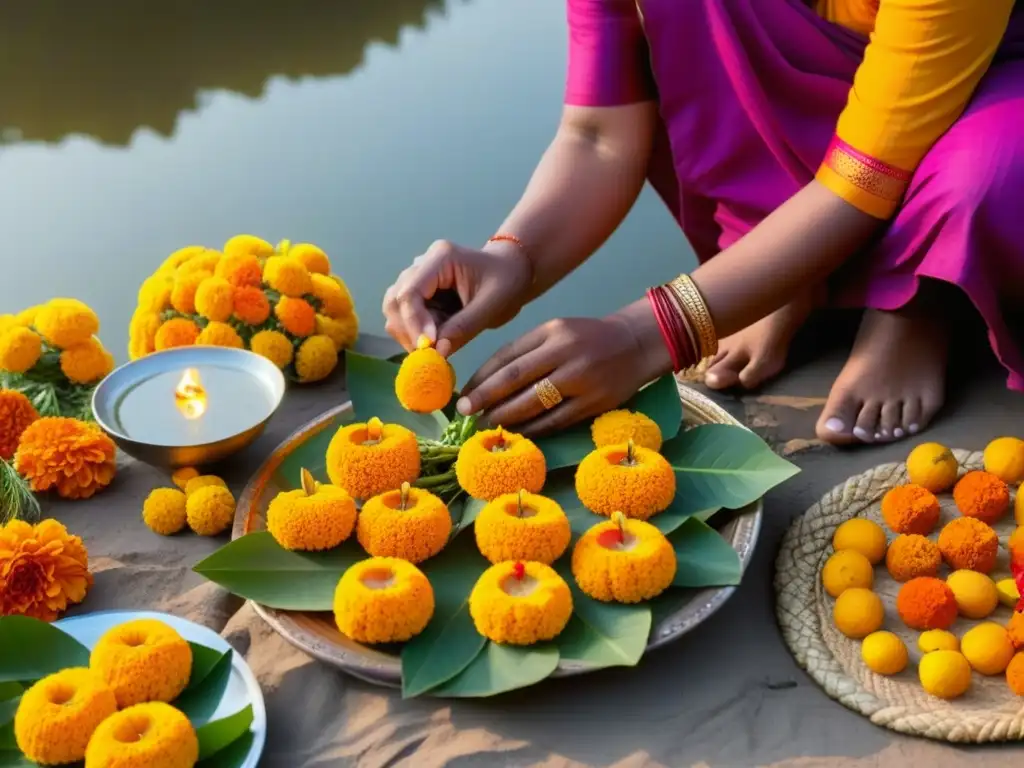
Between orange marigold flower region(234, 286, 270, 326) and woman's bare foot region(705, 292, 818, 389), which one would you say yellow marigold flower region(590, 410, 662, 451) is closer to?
woman's bare foot region(705, 292, 818, 389)

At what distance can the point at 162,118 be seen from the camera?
3.98 meters

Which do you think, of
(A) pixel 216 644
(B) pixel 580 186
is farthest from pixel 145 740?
(B) pixel 580 186

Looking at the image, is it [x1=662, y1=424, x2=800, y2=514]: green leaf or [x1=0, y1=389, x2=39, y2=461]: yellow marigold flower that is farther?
[x1=0, y1=389, x2=39, y2=461]: yellow marigold flower

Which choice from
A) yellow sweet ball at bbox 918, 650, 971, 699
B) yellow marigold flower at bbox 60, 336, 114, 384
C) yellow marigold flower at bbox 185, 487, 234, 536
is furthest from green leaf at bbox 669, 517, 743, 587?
yellow marigold flower at bbox 60, 336, 114, 384

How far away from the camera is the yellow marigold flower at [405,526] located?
1412 mm

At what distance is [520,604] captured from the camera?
1.28 m

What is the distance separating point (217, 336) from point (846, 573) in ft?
4.01

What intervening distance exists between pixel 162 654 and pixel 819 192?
1227 millimetres

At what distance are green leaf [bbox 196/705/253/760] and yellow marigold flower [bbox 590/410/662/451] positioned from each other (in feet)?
2.10

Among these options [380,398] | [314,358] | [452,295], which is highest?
[452,295]

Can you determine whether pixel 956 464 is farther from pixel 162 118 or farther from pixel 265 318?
pixel 162 118

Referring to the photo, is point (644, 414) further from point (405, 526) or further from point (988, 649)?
point (988, 649)

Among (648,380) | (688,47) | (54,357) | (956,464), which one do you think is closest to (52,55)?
(54,357)

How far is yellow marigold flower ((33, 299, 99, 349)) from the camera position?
200cm
